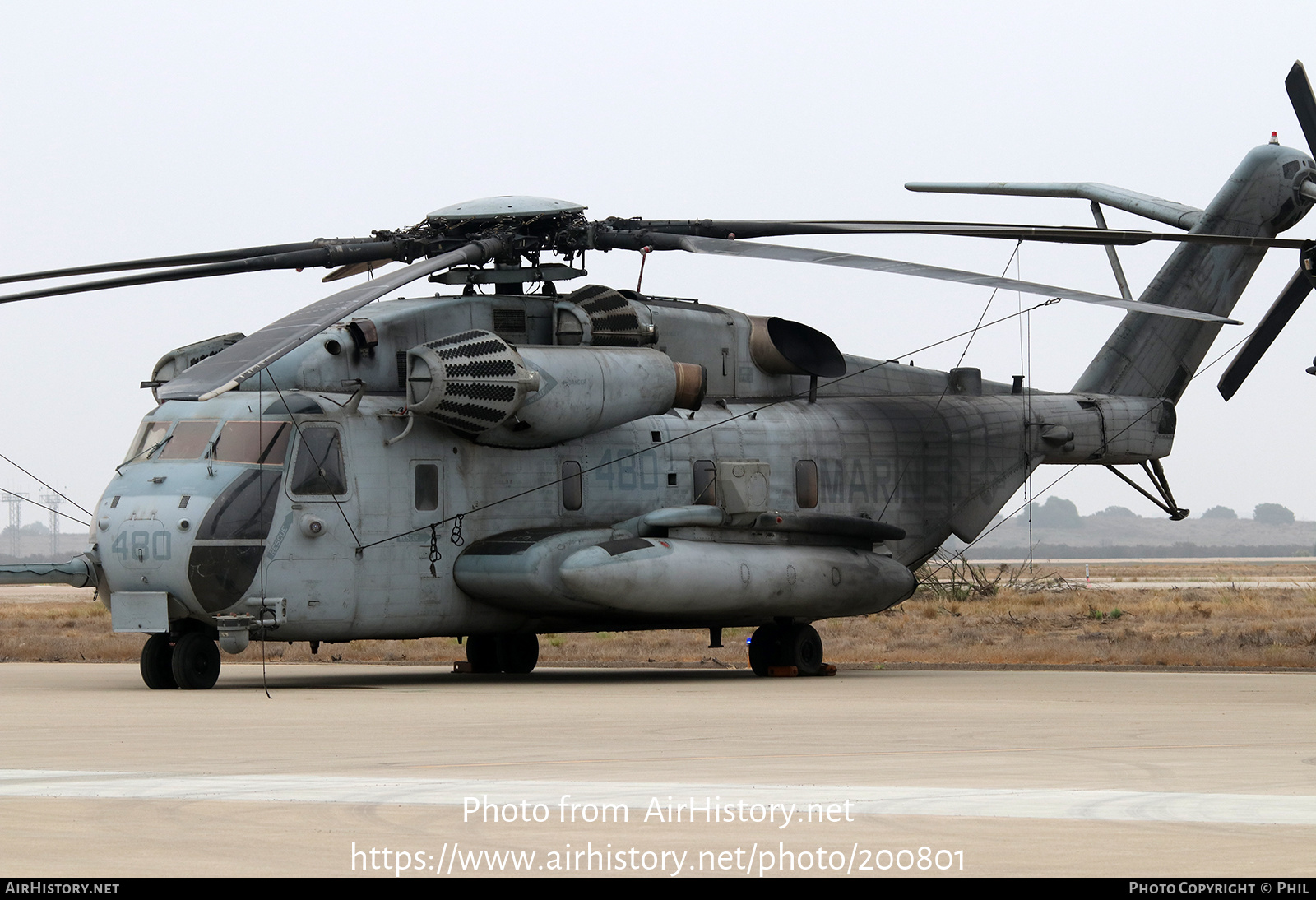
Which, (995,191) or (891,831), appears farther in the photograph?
(995,191)

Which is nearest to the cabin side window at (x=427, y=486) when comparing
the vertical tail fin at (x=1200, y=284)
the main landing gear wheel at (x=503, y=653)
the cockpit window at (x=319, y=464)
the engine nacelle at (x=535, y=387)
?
the engine nacelle at (x=535, y=387)

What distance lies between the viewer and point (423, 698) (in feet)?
59.9

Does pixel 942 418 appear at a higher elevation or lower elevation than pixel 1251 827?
higher

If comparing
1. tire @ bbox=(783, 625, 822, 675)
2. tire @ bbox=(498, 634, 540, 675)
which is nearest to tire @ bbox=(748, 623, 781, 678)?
tire @ bbox=(783, 625, 822, 675)

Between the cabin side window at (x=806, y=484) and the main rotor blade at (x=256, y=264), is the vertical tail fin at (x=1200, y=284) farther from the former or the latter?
the main rotor blade at (x=256, y=264)

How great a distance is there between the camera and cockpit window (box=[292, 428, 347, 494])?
20.2 meters

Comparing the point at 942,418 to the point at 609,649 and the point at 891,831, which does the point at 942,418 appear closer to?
the point at 609,649

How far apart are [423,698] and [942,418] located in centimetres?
990

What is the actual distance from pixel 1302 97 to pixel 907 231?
6.73 meters

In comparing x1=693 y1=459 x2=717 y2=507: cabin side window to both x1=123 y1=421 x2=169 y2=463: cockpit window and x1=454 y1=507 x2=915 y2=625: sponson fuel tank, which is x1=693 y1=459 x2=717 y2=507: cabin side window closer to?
x1=454 y1=507 x2=915 y2=625: sponson fuel tank

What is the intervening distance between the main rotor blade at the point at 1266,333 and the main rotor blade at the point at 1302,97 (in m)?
2.04

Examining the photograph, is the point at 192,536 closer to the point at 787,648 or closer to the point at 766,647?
the point at 766,647

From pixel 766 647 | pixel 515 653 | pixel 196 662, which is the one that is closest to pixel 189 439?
pixel 196 662
